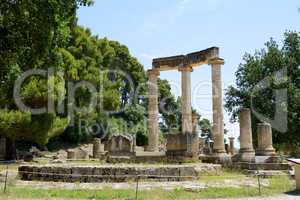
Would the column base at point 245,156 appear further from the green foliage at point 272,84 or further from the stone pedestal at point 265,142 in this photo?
the green foliage at point 272,84

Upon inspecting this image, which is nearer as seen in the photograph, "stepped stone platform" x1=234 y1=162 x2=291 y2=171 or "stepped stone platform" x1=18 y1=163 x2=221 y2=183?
"stepped stone platform" x1=18 y1=163 x2=221 y2=183

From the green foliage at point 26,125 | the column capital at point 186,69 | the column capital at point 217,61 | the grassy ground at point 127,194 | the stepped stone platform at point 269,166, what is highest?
the column capital at point 217,61

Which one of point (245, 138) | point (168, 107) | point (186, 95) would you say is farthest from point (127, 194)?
point (168, 107)

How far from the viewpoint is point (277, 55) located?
3378 centimetres

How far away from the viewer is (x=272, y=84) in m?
32.4

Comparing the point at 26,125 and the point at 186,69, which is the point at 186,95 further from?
the point at 26,125

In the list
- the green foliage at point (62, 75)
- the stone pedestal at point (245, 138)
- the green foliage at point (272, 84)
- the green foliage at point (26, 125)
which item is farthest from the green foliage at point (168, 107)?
the stone pedestal at point (245, 138)

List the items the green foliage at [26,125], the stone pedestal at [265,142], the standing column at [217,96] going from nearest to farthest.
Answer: the stone pedestal at [265,142] < the green foliage at [26,125] < the standing column at [217,96]

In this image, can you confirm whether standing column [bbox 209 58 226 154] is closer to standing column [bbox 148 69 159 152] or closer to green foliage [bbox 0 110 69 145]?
standing column [bbox 148 69 159 152]

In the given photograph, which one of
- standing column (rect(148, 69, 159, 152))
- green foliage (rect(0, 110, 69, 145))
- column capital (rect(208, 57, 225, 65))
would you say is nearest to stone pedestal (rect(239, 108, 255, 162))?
column capital (rect(208, 57, 225, 65))

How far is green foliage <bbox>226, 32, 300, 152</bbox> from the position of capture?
31500mm

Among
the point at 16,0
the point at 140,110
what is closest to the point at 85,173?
the point at 16,0

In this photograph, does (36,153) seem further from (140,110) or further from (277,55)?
(277,55)

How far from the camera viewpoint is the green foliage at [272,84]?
103 ft
